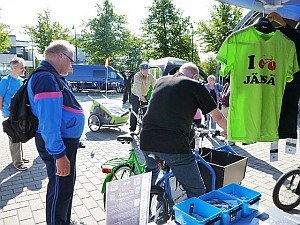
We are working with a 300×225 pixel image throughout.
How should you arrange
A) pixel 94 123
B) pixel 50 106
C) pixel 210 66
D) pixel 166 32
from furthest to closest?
pixel 210 66 → pixel 166 32 → pixel 94 123 → pixel 50 106

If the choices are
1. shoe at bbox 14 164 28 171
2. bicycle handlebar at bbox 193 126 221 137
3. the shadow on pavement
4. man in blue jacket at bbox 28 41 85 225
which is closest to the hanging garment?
bicycle handlebar at bbox 193 126 221 137

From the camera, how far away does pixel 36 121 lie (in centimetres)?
245

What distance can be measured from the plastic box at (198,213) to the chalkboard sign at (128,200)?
0.66ft

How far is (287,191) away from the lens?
3.42 meters

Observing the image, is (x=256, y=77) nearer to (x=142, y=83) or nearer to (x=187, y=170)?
(x=187, y=170)

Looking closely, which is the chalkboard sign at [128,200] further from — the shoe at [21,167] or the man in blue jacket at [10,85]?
the shoe at [21,167]

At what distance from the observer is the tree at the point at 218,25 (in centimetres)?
2181

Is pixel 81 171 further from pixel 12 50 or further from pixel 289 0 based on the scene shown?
pixel 12 50

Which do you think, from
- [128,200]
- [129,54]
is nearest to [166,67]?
[128,200]

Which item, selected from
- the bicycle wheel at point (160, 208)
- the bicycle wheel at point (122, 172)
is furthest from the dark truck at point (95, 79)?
the bicycle wheel at point (160, 208)

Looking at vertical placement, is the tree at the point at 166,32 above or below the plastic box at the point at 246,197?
above

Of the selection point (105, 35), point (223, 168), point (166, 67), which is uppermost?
point (105, 35)

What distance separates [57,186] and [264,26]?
230 centimetres

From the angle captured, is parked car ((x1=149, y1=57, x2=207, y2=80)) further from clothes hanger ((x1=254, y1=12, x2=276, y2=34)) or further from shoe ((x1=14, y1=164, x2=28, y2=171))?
clothes hanger ((x1=254, y1=12, x2=276, y2=34))
